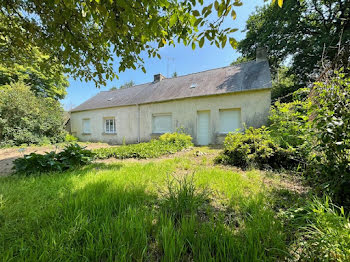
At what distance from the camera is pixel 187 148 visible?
701 cm

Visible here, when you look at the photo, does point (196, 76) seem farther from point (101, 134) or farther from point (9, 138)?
A: point (9, 138)

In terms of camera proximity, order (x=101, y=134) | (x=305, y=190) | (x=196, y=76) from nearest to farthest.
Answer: (x=305, y=190) < (x=196, y=76) < (x=101, y=134)

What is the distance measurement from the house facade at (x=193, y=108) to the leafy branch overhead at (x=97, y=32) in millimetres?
5955

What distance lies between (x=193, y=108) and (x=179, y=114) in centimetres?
101

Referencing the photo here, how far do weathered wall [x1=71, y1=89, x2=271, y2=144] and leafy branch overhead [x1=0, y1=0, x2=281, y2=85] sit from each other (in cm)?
606

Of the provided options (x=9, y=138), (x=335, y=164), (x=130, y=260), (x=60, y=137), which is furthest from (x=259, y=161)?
(x=9, y=138)

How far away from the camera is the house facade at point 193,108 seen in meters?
7.68

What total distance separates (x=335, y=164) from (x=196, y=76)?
1036 cm

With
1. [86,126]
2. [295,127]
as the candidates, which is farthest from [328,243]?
[86,126]

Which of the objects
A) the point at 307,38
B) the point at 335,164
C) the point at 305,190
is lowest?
the point at 305,190

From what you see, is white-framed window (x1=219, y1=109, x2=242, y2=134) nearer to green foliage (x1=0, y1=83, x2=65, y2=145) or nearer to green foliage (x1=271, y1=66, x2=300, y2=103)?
green foliage (x1=271, y1=66, x2=300, y2=103)

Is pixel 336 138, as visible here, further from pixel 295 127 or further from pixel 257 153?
pixel 257 153

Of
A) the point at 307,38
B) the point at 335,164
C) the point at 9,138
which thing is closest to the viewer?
the point at 335,164

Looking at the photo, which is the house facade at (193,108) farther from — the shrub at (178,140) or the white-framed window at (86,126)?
the shrub at (178,140)
